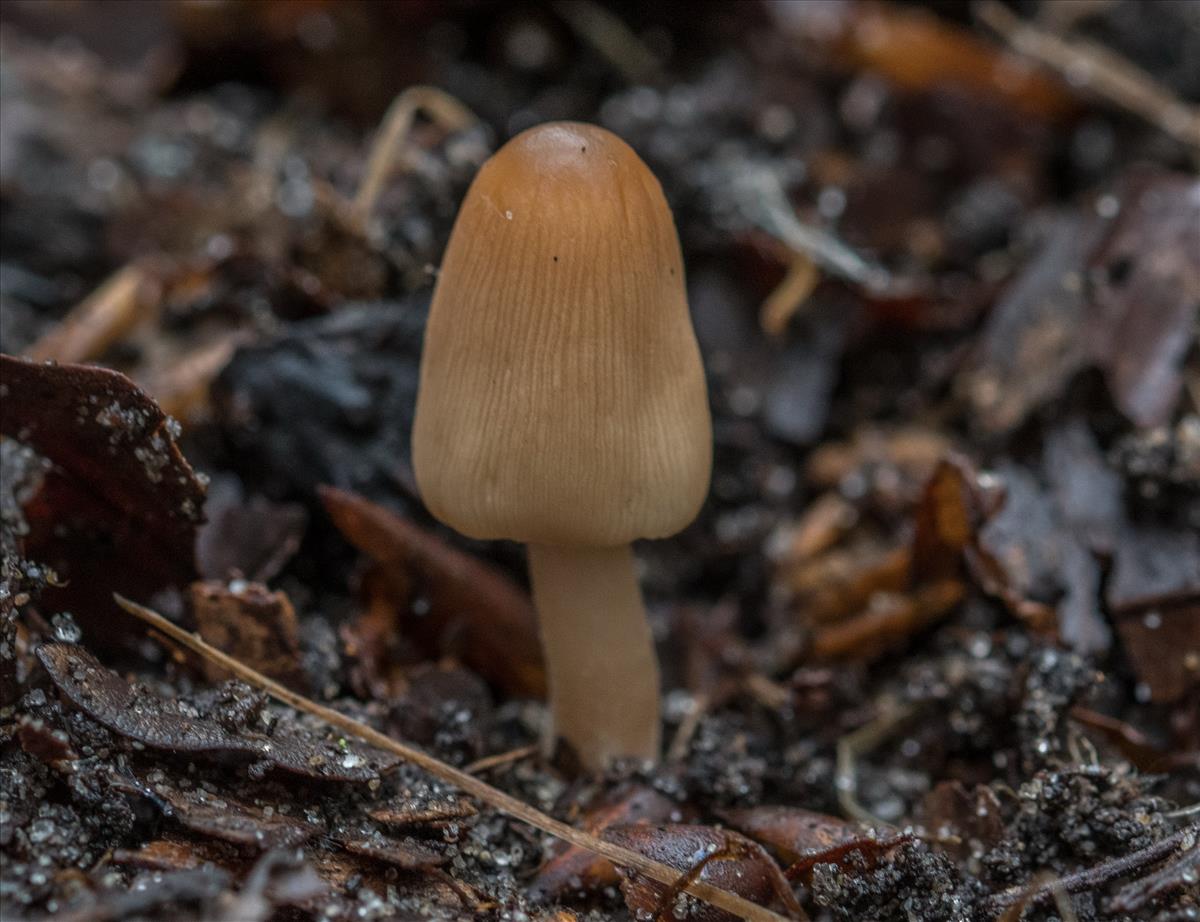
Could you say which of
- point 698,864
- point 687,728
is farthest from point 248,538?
point 698,864

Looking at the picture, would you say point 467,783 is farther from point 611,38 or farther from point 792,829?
point 611,38

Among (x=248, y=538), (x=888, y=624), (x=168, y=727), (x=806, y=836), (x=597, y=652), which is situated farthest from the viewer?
(x=888, y=624)

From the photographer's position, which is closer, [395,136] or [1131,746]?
[1131,746]

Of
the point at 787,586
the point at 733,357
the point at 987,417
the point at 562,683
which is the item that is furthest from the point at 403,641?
the point at 987,417

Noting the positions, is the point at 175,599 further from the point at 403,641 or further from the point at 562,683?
the point at 562,683

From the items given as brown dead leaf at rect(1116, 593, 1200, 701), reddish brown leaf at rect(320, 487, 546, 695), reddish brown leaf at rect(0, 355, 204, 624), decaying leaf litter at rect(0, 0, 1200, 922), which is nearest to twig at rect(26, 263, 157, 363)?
decaying leaf litter at rect(0, 0, 1200, 922)

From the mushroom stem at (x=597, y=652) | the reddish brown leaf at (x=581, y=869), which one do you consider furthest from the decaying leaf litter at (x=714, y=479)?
the mushroom stem at (x=597, y=652)

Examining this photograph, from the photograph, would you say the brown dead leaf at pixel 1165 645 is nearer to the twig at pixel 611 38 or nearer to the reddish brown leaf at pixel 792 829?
the reddish brown leaf at pixel 792 829
